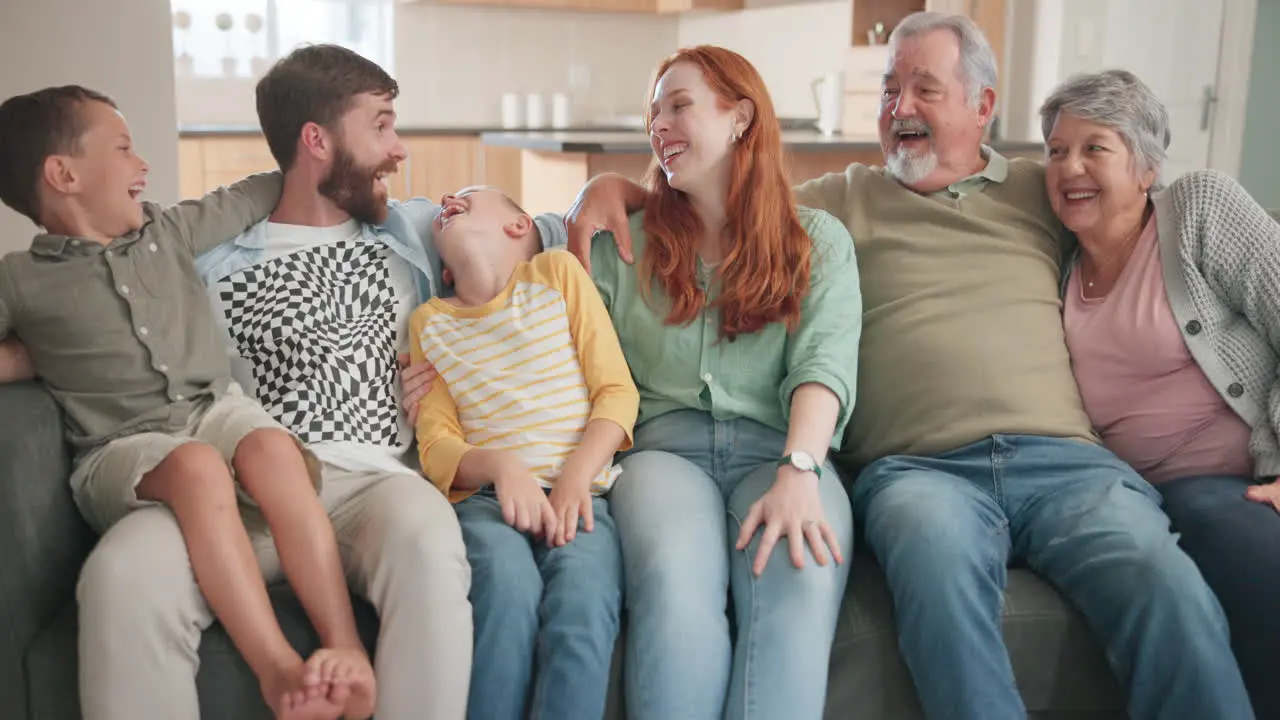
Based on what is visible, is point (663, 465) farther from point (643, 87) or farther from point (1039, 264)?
point (643, 87)

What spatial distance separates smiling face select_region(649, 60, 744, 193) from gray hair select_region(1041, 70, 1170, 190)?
0.56 meters

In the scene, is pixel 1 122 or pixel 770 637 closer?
pixel 770 637

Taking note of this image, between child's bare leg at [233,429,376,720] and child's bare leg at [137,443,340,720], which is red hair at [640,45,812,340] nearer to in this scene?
child's bare leg at [233,429,376,720]

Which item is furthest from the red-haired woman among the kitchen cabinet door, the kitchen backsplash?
the kitchen backsplash

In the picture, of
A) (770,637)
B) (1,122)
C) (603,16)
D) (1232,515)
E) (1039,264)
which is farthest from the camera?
(603,16)

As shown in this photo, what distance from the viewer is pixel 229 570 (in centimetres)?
159

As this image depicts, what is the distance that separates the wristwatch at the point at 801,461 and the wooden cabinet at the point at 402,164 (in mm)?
3571

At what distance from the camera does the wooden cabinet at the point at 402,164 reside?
16.1ft

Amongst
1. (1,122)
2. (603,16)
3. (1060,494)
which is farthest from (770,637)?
(603,16)

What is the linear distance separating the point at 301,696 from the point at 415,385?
585 mm

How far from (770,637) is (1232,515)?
703mm

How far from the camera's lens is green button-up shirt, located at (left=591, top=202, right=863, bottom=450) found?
189 cm

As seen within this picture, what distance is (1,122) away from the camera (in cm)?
187

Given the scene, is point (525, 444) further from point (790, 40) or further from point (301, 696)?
point (790, 40)
